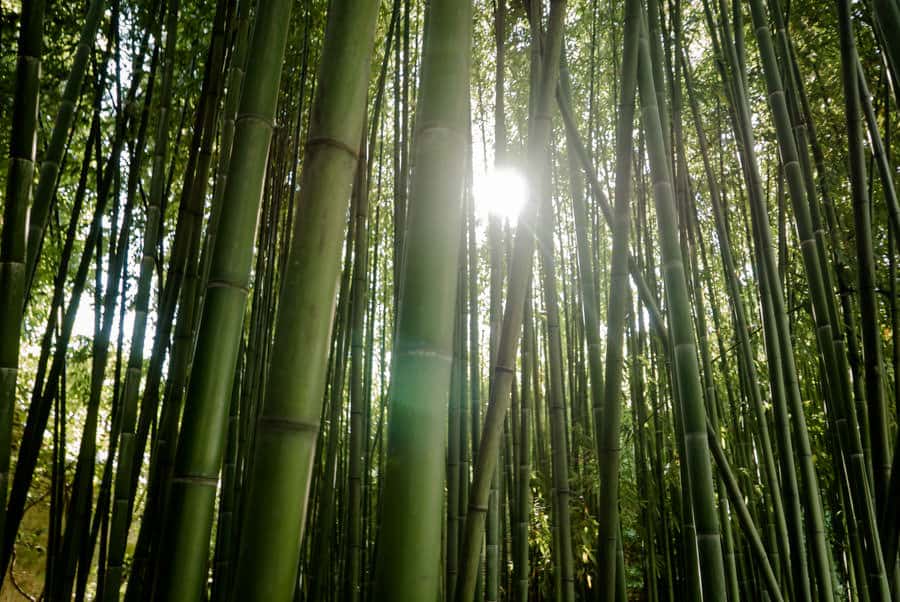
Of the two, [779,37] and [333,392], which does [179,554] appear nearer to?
[333,392]

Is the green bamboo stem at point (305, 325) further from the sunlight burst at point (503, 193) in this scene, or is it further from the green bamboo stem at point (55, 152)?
the green bamboo stem at point (55, 152)

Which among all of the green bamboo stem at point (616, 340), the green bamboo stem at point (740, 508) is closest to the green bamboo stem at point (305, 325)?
the green bamboo stem at point (616, 340)

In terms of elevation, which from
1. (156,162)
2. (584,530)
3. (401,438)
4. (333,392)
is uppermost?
(156,162)

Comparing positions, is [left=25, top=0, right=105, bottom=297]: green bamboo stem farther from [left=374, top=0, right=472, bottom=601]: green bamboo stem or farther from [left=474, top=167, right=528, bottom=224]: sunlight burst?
[left=374, top=0, right=472, bottom=601]: green bamboo stem

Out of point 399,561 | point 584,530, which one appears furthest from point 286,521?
point 584,530

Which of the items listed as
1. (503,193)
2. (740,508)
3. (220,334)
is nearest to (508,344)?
(220,334)

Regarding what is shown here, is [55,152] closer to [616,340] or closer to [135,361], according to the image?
[135,361]

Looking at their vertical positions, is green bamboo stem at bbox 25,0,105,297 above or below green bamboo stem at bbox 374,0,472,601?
above

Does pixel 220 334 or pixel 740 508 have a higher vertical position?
pixel 220 334

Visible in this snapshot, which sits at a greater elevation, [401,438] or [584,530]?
[401,438]

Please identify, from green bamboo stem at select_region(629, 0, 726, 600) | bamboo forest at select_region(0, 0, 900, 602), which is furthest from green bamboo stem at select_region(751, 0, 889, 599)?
green bamboo stem at select_region(629, 0, 726, 600)

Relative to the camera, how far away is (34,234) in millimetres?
1321

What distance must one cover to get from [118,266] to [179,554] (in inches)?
50.8

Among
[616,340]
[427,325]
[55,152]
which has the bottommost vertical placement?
[427,325]
